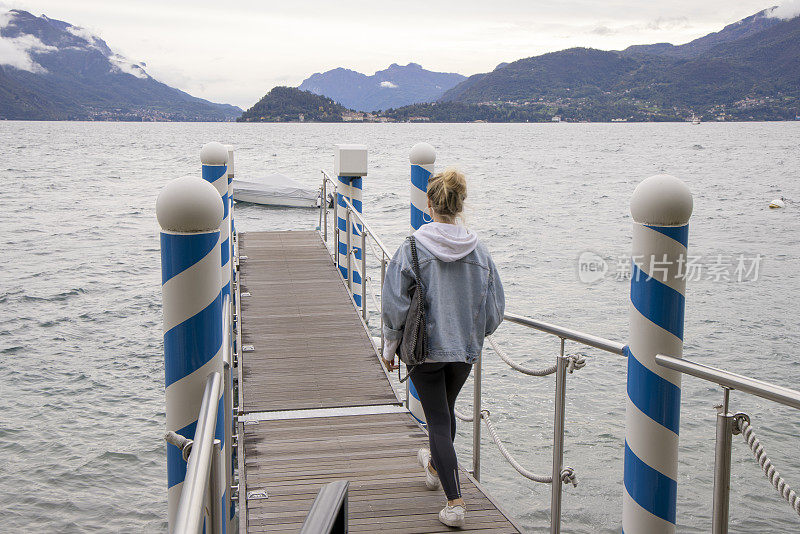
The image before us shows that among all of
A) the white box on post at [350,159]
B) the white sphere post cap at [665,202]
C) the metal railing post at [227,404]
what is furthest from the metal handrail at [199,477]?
the white box on post at [350,159]

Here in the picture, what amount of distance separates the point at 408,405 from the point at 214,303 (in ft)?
11.5

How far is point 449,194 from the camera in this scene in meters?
3.60

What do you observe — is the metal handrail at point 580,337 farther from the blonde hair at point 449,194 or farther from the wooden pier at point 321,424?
the wooden pier at point 321,424

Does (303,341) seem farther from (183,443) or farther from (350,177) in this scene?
(183,443)

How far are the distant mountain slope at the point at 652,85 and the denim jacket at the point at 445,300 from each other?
179513 mm

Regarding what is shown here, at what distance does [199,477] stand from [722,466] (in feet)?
5.72

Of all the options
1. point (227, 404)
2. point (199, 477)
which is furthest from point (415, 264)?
point (199, 477)

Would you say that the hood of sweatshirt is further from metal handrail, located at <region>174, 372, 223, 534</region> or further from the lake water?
metal handrail, located at <region>174, 372, 223, 534</region>

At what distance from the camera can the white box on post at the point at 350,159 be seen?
9.44 meters

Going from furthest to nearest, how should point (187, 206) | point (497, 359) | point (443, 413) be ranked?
point (497, 359), point (443, 413), point (187, 206)

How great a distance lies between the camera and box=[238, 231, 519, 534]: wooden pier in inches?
157

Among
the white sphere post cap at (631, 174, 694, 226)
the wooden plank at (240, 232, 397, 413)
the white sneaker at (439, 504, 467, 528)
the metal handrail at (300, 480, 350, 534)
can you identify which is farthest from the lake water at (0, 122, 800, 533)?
the metal handrail at (300, 480, 350, 534)

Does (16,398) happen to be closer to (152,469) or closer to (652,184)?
(152,469)

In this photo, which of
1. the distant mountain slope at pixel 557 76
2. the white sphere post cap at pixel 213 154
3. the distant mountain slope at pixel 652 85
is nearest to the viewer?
the white sphere post cap at pixel 213 154
